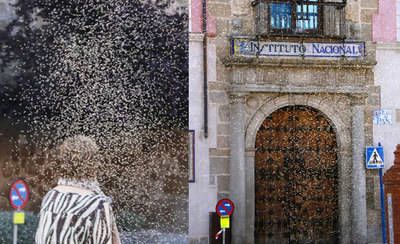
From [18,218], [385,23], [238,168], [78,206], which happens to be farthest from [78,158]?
[385,23]

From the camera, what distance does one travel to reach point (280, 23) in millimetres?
10406

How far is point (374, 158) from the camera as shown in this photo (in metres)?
10.4

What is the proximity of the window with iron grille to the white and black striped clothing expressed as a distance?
7.59m

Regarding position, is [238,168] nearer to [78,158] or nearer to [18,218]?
[18,218]

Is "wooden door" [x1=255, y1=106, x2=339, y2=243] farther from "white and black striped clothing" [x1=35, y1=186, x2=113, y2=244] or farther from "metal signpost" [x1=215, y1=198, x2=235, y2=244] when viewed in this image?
"white and black striped clothing" [x1=35, y1=186, x2=113, y2=244]


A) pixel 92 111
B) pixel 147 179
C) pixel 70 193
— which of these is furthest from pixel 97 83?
pixel 70 193

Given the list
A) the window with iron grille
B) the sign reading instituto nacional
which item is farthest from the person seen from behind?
the window with iron grille

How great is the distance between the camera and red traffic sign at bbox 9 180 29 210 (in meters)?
8.92

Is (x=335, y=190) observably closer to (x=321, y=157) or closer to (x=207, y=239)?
(x=321, y=157)

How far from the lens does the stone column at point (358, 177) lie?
1028 centimetres

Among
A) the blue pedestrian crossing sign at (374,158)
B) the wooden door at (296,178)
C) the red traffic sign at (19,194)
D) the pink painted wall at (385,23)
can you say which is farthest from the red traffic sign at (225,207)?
the pink painted wall at (385,23)

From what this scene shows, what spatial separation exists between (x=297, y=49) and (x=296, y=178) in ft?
6.24

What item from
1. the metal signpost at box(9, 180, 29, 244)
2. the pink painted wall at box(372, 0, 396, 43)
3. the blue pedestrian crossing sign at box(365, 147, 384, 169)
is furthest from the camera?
the pink painted wall at box(372, 0, 396, 43)

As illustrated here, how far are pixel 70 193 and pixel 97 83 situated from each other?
7.60 m
